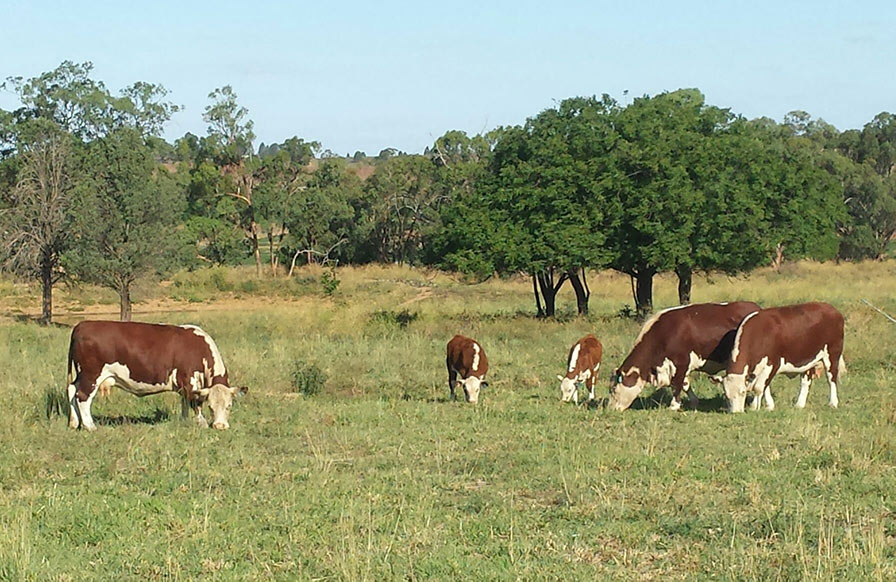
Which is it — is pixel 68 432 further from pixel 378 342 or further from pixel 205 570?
pixel 378 342

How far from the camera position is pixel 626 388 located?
48.8 feet

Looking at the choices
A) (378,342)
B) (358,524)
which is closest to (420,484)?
(358,524)

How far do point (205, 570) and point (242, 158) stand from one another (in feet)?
193

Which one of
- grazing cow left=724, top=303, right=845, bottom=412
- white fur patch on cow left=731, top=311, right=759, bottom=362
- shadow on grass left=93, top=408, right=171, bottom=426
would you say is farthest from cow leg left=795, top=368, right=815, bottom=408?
shadow on grass left=93, top=408, right=171, bottom=426

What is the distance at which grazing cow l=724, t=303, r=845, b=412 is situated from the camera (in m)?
14.1

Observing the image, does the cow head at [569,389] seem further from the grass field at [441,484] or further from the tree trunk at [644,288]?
the tree trunk at [644,288]

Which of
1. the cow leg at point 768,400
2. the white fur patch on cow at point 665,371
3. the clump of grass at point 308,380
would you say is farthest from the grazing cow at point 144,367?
the cow leg at point 768,400

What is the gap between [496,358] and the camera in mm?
21094

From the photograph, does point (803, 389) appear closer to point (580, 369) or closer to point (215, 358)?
point (580, 369)

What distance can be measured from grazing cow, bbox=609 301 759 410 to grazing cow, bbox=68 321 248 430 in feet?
18.0

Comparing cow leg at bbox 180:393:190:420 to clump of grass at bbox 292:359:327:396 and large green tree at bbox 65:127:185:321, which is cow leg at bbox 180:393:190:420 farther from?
large green tree at bbox 65:127:185:321

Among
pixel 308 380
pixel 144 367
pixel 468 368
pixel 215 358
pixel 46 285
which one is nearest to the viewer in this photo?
pixel 144 367

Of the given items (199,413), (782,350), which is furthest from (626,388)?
(199,413)

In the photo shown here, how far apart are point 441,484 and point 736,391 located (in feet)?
19.3
